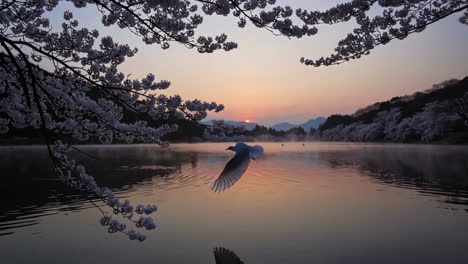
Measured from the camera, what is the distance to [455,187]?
15875 mm

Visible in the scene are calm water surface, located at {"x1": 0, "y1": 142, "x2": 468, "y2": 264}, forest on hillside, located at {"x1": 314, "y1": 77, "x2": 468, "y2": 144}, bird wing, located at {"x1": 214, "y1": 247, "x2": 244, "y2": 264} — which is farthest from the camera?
forest on hillside, located at {"x1": 314, "y1": 77, "x2": 468, "y2": 144}

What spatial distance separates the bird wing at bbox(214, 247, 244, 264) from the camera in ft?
25.0

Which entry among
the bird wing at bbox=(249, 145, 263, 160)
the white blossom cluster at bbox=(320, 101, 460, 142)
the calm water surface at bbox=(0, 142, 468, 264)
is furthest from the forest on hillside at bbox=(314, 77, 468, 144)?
the bird wing at bbox=(249, 145, 263, 160)

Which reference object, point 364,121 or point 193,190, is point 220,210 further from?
point 364,121

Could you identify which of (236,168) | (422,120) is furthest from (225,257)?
(422,120)

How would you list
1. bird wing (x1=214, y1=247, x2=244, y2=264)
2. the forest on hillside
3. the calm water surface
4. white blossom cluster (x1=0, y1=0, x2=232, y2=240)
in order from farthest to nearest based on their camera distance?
the forest on hillside < the calm water surface < bird wing (x1=214, y1=247, x2=244, y2=264) < white blossom cluster (x1=0, y1=0, x2=232, y2=240)

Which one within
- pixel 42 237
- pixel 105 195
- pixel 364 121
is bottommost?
pixel 42 237

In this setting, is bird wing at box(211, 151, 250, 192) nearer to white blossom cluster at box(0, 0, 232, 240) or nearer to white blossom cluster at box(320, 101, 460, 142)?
white blossom cluster at box(0, 0, 232, 240)

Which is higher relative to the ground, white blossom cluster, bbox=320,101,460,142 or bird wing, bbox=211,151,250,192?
white blossom cluster, bbox=320,101,460,142

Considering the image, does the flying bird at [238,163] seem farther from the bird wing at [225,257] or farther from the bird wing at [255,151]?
the bird wing at [225,257]

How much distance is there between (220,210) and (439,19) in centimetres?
849

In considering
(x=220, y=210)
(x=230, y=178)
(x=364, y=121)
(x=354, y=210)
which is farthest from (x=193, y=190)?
(x=364, y=121)

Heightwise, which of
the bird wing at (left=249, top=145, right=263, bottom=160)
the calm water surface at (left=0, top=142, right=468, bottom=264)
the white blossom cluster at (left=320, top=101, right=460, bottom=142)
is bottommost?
the calm water surface at (left=0, top=142, right=468, bottom=264)

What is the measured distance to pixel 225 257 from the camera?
7.89 m
